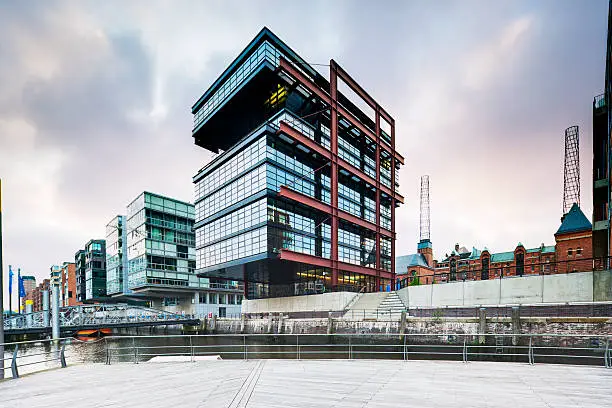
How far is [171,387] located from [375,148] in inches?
2187

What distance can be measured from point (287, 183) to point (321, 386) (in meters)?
35.8

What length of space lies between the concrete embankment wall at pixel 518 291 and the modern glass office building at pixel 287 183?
1573cm

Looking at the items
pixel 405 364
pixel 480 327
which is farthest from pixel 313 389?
pixel 480 327

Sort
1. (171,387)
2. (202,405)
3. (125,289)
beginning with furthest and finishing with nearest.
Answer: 1. (125,289)
2. (171,387)
3. (202,405)

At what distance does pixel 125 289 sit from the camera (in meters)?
72.6

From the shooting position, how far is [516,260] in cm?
9262

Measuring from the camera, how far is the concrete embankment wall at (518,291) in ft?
82.2

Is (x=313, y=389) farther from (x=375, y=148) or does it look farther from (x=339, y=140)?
(x=375, y=148)

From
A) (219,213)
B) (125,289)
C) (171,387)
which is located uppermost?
(219,213)

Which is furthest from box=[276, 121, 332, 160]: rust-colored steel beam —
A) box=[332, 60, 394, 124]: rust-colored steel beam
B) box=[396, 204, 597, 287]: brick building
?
box=[396, 204, 597, 287]: brick building

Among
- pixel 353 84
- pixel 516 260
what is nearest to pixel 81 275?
pixel 353 84

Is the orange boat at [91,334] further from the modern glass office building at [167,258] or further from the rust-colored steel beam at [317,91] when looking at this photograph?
the rust-colored steel beam at [317,91]

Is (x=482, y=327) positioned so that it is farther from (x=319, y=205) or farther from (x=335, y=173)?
(x=335, y=173)

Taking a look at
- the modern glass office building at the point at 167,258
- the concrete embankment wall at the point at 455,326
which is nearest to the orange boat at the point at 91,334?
the modern glass office building at the point at 167,258
